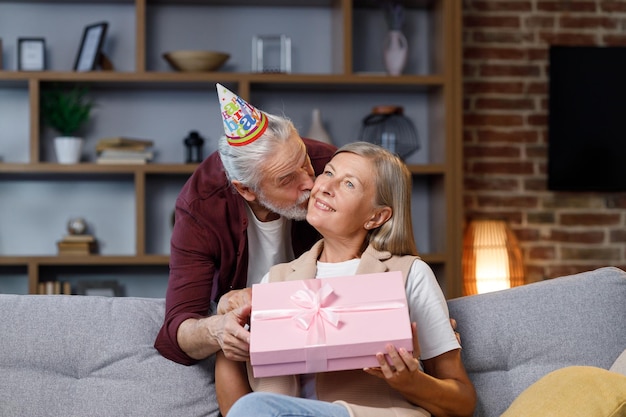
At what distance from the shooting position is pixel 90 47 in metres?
4.18

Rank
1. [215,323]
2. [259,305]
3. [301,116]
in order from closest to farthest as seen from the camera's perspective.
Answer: [259,305]
[215,323]
[301,116]

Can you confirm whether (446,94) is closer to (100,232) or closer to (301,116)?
(301,116)

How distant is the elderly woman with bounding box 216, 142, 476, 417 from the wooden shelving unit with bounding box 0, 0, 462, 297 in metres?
2.07

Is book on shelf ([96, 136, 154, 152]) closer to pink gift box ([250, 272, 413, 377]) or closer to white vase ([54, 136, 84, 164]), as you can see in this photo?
white vase ([54, 136, 84, 164])

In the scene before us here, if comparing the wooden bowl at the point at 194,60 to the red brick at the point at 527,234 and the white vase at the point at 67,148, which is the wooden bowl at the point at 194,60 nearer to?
the white vase at the point at 67,148

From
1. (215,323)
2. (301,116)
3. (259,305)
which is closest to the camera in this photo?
(259,305)

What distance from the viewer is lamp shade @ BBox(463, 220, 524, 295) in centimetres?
420

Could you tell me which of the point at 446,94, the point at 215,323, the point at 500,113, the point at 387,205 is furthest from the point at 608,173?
the point at 215,323

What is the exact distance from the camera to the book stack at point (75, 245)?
13.6 feet

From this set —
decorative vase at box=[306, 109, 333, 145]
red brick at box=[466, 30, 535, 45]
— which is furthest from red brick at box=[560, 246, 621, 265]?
decorative vase at box=[306, 109, 333, 145]

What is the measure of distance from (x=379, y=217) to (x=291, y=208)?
0.94 feet

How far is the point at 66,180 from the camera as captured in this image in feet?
14.3

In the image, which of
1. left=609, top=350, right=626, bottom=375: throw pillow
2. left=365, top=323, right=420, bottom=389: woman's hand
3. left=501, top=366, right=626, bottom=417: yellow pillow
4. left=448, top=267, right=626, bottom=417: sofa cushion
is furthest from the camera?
left=448, top=267, right=626, bottom=417: sofa cushion

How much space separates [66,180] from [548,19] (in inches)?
101
